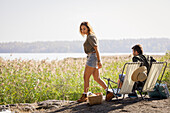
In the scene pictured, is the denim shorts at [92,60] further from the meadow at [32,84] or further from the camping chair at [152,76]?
the meadow at [32,84]

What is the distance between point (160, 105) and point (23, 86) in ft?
12.0

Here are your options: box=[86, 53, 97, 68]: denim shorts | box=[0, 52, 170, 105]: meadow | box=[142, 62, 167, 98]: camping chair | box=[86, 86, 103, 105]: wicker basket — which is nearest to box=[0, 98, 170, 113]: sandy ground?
box=[86, 86, 103, 105]: wicker basket

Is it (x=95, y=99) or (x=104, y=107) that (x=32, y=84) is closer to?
(x=95, y=99)

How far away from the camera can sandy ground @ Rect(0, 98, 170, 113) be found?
478cm

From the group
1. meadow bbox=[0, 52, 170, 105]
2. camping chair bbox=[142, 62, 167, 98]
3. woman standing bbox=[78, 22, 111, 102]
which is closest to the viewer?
woman standing bbox=[78, 22, 111, 102]

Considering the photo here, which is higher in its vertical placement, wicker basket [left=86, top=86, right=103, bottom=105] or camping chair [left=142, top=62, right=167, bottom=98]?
camping chair [left=142, top=62, right=167, bottom=98]

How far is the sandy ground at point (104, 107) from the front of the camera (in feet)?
15.7

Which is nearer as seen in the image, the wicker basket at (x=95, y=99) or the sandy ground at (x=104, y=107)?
the sandy ground at (x=104, y=107)

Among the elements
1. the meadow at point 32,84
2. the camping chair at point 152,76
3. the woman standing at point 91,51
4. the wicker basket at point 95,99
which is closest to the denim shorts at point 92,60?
the woman standing at point 91,51

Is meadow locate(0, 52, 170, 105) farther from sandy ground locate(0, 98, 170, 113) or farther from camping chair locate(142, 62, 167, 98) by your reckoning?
camping chair locate(142, 62, 167, 98)

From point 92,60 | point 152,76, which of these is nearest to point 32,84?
point 92,60

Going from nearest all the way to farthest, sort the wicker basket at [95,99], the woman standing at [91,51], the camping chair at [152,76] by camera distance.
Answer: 1. the wicker basket at [95,99]
2. the woman standing at [91,51]
3. the camping chair at [152,76]

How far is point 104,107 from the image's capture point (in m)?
4.97

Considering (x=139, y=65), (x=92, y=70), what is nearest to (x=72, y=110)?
(x=92, y=70)
